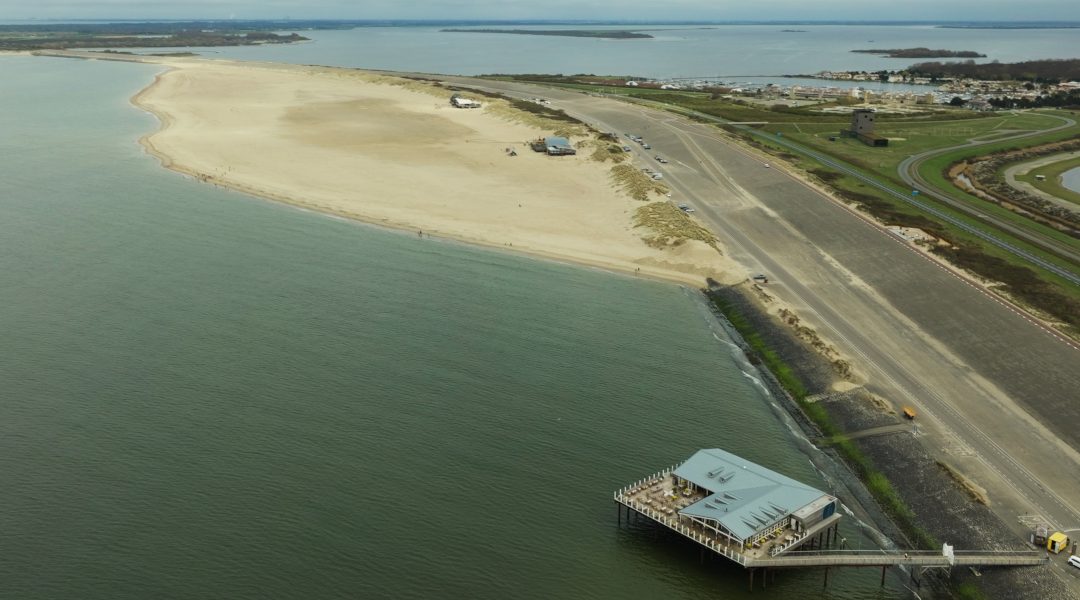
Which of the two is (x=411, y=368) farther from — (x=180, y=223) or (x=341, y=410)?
(x=180, y=223)

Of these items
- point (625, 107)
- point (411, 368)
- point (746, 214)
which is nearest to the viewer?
point (411, 368)

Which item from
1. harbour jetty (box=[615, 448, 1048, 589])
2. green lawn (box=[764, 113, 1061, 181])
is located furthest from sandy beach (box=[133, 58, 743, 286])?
green lawn (box=[764, 113, 1061, 181])

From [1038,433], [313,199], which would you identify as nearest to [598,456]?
[1038,433]

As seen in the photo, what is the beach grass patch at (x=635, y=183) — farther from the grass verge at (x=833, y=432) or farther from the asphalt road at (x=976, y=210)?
the asphalt road at (x=976, y=210)

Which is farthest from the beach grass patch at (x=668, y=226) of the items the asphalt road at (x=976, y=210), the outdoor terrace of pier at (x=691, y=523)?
the outdoor terrace of pier at (x=691, y=523)

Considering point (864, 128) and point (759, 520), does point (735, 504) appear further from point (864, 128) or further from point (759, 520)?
point (864, 128)

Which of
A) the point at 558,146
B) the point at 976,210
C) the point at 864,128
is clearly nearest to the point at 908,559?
the point at 976,210
